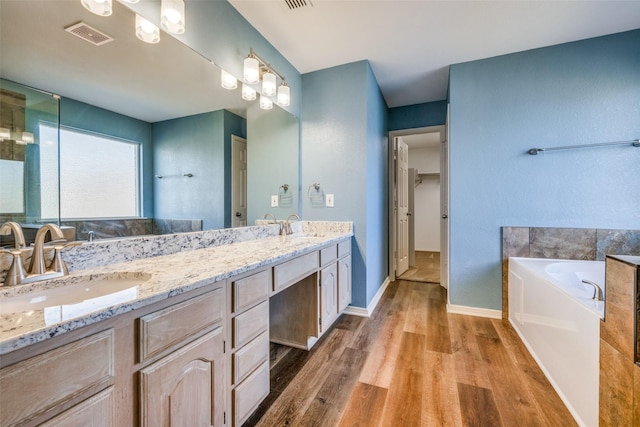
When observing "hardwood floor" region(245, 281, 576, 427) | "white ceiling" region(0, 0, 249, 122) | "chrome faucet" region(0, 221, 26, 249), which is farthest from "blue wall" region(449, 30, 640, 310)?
"chrome faucet" region(0, 221, 26, 249)

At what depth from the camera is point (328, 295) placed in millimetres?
1979

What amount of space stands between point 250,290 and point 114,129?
0.92 meters

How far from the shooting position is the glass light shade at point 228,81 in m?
1.75

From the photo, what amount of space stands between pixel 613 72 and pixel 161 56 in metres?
3.33

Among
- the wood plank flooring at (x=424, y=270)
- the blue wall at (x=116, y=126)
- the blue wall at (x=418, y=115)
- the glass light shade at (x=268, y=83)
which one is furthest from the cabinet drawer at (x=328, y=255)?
the blue wall at (x=418, y=115)

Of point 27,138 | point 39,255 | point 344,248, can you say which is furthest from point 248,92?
point 39,255

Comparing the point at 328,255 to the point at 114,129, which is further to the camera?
the point at 328,255

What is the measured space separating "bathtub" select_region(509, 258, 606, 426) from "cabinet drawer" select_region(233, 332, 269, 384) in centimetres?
146

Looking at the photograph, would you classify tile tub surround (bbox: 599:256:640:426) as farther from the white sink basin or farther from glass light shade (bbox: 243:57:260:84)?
glass light shade (bbox: 243:57:260:84)

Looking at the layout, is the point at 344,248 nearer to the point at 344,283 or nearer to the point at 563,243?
the point at 344,283

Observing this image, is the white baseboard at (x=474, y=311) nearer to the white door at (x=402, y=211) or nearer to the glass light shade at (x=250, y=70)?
the white door at (x=402, y=211)

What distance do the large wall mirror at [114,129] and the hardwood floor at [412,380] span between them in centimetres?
108

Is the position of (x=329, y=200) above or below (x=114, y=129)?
below

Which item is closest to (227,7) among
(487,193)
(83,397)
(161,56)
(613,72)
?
(161,56)
